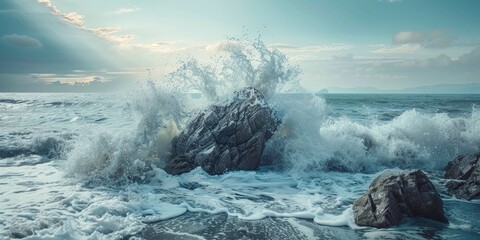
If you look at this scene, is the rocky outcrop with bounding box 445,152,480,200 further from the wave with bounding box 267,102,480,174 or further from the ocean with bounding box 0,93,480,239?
the wave with bounding box 267,102,480,174

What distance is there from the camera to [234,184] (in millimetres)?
9211

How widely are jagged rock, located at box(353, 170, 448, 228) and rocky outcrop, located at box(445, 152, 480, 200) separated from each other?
203cm

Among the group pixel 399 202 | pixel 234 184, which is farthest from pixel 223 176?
pixel 399 202

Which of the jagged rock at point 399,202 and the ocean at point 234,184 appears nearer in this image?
the ocean at point 234,184

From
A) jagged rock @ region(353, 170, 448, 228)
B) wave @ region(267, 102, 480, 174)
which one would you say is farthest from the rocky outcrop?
jagged rock @ region(353, 170, 448, 228)

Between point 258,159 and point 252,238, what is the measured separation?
4.88m

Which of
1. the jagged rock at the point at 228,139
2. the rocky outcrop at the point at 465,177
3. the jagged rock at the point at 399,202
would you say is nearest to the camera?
the jagged rock at the point at 399,202

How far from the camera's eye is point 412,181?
6609 millimetres

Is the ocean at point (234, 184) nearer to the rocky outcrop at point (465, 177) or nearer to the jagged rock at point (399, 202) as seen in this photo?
the jagged rock at point (399, 202)

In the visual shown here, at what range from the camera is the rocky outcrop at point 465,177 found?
7885 millimetres

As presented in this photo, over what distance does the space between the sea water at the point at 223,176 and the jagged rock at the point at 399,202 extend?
20 cm

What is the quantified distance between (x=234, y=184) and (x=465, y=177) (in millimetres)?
6289

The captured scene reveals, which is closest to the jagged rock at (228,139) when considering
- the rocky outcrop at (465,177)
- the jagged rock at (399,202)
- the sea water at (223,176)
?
the sea water at (223,176)

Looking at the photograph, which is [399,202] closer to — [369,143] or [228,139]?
[228,139]
